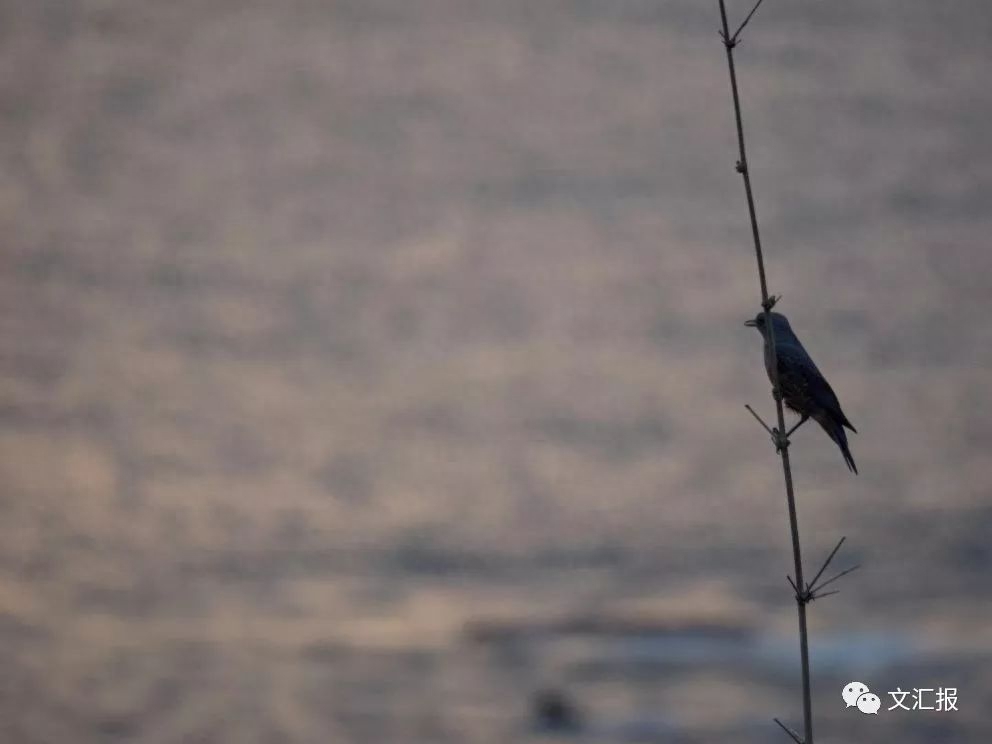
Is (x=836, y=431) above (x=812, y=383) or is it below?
below

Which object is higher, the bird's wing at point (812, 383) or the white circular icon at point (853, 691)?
the bird's wing at point (812, 383)

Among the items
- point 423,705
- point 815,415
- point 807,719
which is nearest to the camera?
point 807,719

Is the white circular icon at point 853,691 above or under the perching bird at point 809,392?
under

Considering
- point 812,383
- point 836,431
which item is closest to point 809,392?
point 812,383

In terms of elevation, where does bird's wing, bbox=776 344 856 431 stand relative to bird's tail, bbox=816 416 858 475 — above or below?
above

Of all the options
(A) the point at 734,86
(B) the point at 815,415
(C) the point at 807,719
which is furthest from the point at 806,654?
(B) the point at 815,415

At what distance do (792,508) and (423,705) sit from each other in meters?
4.48

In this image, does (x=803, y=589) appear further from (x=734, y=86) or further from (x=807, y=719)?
(x=734, y=86)

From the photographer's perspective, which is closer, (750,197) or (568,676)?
(750,197)

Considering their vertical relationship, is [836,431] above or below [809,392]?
below

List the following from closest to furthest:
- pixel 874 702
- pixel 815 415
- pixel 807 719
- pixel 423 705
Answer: pixel 807 719 < pixel 874 702 < pixel 815 415 < pixel 423 705

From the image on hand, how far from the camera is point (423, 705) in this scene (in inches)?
284

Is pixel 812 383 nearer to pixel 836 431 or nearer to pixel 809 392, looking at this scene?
pixel 809 392

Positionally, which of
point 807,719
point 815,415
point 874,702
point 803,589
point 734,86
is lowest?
point 807,719
